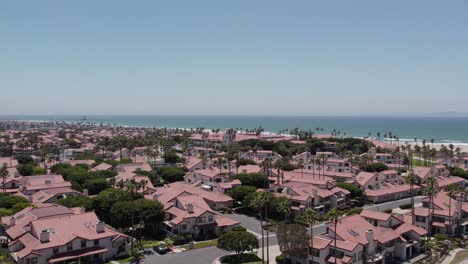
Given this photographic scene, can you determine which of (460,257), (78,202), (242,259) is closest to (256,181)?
(242,259)

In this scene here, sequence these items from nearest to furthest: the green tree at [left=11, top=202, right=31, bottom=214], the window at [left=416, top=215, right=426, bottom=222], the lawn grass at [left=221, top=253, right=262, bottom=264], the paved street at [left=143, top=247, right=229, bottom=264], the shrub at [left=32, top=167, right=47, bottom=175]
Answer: the lawn grass at [left=221, top=253, right=262, bottom=264]
the paved street at [left=143, top=247, right=229, bottom=264]
the window at [left=416, top=215, right=426, bottom=222]
the green tree at [left=11, top=202, right=31, bottom=214]
the shrub at [left=32, top=167, right=47, bottom=175]

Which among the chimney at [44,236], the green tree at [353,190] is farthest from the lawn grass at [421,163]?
the chimney at [44,236]

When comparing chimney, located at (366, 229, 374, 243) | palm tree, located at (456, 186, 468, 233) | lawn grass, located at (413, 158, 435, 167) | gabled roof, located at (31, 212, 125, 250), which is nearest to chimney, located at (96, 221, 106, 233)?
gabled roof, located at (31, 212, 125, 250)

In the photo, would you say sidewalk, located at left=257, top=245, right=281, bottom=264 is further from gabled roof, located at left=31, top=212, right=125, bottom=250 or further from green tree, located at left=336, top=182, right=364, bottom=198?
green tree, located at left=336, top=182, right=364, bottom=198

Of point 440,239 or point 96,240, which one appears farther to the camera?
point 440,239

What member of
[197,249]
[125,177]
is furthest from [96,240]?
[125,177]

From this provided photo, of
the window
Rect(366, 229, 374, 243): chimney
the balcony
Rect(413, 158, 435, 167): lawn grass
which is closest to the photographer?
the balcony

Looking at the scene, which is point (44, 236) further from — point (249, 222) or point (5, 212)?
point (249, 222)

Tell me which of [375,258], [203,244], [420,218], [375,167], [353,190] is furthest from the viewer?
[375,167]

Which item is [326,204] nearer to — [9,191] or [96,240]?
[96,240]
